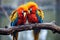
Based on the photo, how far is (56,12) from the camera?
1.71 meters

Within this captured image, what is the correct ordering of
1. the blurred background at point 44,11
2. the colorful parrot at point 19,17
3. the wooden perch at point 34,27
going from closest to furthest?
the wooden perch at point 34,27, the colorful parrot at point 19,17, the blurred background at point 44,11

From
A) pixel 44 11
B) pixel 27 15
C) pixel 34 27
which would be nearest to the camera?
pixel 34 27

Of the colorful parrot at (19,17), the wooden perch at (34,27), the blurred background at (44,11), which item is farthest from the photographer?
the blurred background at (44,11)

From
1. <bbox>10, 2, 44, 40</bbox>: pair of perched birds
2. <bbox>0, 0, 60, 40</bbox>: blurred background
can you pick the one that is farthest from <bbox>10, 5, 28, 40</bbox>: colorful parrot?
<bbox>0, 0, 60, 40</bbox>: blurred background

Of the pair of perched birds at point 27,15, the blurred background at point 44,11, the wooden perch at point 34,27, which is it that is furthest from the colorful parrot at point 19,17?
the blurred background at point 44,11

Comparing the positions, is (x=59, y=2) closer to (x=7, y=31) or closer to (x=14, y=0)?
(x=14, y=0)

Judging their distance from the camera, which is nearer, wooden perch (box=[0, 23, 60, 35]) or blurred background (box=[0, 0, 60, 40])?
wooden perch (box=[0, 23, 60, 35])

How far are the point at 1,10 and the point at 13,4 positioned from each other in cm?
13

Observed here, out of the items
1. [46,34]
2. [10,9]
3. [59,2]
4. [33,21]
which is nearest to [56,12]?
[59,2]

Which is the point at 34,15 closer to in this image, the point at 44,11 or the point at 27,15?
the point at 27,15

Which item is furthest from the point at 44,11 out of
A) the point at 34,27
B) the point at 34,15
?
the point at 34,27

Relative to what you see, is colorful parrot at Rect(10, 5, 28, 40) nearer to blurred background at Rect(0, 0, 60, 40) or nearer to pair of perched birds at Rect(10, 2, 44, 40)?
pair of perched birds at Rect(10, 2, 44, 40)

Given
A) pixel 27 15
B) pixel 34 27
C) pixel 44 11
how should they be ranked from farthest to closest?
pixel 44 11 → pixel 27 15 → pixel 34 27

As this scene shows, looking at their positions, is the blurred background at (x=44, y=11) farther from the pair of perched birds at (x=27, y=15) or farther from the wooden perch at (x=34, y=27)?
the wooden perch at (x=34, y=27)
